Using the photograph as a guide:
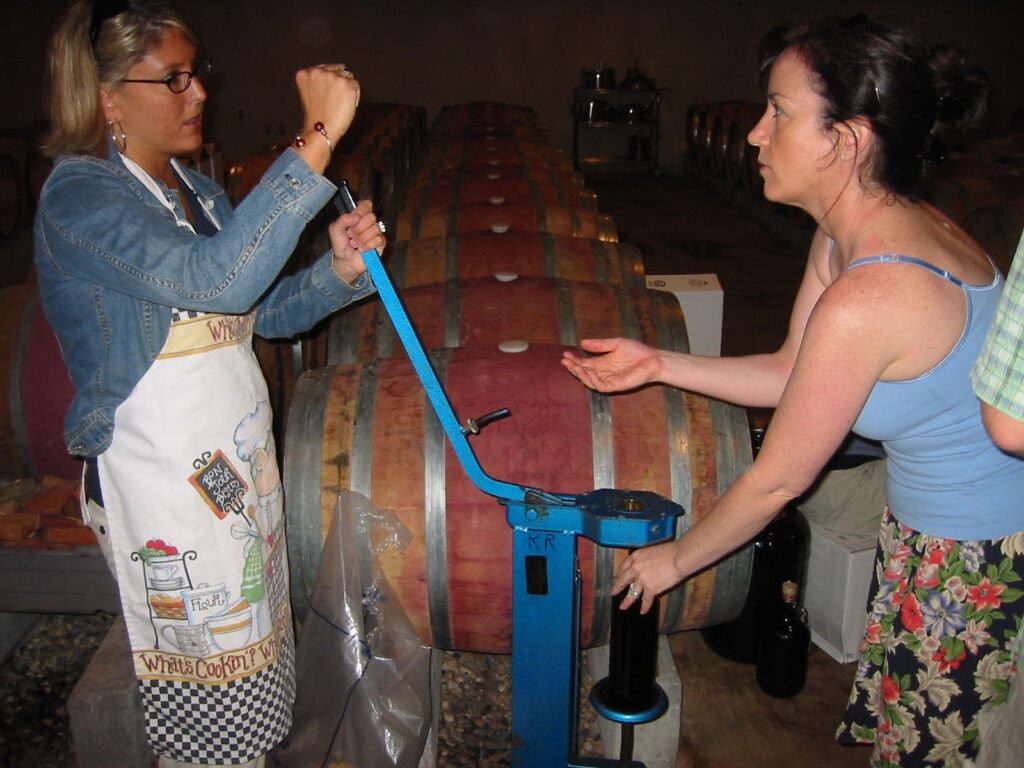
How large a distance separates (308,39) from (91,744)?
1257 centimetres

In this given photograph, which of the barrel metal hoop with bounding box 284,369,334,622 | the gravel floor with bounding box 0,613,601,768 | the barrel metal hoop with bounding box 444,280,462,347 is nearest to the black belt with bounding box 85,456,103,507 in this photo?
the barrel metal hoop with bounding box 284,369,334,622

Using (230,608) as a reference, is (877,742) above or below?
below

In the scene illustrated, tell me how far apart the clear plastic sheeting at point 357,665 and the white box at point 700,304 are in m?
2.03

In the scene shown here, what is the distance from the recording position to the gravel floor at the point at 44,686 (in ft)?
7.75

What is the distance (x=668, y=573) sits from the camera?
4.79ft

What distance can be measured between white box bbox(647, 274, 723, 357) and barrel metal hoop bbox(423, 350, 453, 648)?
185 cm

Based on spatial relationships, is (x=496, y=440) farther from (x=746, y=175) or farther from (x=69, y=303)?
(x=746, y=175)

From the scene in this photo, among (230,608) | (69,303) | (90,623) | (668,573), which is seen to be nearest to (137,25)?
(69,303)

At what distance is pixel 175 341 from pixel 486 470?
0.72 metres

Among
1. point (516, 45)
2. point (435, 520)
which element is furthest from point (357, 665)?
point (516, 45)

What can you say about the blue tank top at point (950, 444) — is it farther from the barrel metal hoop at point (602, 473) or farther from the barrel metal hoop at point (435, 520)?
the barrel metal hoop at point (435, 520)

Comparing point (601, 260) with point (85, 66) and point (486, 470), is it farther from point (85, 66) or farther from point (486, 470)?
point (85, 66)

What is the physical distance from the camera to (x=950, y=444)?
1.32 metres

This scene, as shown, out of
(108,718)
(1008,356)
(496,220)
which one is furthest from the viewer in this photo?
(496,220)
